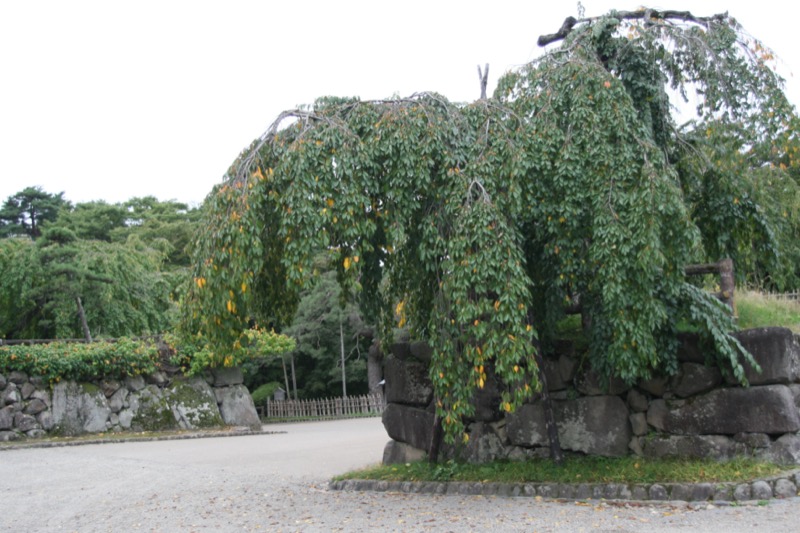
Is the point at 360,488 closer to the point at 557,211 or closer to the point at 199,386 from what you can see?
the point at 557,211

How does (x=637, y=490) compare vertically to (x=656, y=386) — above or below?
below

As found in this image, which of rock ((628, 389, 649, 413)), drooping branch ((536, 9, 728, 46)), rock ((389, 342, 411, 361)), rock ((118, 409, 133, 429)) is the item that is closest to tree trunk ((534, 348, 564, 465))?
rock ((628, 389, 649, 413))

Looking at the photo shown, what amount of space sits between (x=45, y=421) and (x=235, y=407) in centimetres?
505

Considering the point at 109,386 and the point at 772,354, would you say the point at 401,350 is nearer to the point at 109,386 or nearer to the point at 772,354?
the point at 772,354

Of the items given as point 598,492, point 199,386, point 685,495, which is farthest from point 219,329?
point 199,386

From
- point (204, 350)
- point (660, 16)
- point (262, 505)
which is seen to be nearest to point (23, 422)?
point (204, 350)

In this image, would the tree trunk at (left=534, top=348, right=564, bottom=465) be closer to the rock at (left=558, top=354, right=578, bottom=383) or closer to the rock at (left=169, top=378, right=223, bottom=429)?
the rock at (left=558, top=354, right=578, bottom=383)

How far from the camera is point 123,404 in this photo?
19.4 metres

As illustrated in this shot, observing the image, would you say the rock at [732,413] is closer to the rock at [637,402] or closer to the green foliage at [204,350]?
the rock at [637,402]

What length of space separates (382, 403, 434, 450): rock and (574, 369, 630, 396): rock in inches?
80.5

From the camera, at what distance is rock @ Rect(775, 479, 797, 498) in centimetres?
672

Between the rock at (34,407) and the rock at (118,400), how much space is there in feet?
5.29

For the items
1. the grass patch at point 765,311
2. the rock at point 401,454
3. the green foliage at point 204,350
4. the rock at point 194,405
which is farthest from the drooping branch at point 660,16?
the rock at point 194,405

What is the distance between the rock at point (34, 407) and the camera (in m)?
18.1
